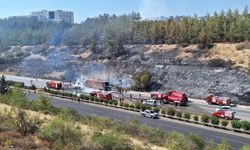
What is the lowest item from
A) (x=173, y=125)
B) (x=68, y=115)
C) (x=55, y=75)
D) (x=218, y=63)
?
(x=173, y=125)

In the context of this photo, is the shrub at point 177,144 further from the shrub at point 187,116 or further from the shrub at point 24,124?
the shrub at point 187,116

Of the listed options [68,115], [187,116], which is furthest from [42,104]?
[187,116]

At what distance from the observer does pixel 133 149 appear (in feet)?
87.6

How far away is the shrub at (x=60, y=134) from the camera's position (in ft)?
88.5

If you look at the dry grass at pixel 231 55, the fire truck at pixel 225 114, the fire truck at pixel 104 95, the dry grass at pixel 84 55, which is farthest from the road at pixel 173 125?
the dry grass at pixel 84 55

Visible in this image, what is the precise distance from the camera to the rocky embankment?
7912 centimetres

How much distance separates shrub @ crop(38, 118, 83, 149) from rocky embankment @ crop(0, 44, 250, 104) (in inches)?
1878

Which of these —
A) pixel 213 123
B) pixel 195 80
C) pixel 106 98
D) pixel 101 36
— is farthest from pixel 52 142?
pixel 101 36

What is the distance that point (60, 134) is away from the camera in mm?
27531

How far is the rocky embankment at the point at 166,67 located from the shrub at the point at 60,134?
4771 cm

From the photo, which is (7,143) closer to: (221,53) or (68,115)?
(68,115)

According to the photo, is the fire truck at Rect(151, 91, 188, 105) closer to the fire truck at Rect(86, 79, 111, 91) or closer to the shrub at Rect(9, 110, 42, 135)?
the fire truck at Rect(86, 79, 111, 91)

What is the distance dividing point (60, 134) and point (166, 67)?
6787cm

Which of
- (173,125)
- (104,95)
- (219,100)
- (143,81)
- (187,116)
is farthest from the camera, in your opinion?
(143,81)
